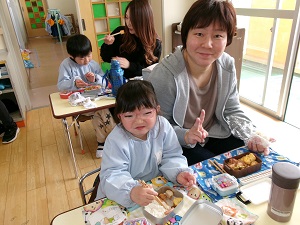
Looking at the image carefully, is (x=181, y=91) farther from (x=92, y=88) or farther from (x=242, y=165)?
(x=92, y=88)

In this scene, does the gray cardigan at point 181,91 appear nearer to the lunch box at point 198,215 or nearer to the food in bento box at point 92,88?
the lunch box at point 198,215

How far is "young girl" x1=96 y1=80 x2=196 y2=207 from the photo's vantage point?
903mm

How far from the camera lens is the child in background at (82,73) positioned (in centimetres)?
224

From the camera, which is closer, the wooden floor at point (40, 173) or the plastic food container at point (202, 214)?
the plastic food container at point (202, 214)

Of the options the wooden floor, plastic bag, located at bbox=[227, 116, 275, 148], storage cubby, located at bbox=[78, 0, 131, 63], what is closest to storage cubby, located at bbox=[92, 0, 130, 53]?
storage cubby, located at bbox=[78, 0, 131, 63]

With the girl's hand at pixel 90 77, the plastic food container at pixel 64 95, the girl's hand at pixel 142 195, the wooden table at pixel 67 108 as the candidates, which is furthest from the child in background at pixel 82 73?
the girl's hand at pixel 142 195

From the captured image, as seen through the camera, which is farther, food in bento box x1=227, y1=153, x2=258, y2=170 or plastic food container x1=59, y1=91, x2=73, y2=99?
plastic food container x1=59, y1=91, x2=73, y2=99

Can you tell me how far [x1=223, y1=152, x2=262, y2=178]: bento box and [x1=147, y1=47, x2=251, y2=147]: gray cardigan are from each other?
26cm

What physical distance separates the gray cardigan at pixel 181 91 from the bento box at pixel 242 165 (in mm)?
259

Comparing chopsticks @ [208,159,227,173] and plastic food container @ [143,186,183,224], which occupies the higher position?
plastic food container @ [143,186,183,224]

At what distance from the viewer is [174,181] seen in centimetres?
94

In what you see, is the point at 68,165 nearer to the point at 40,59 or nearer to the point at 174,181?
the point at 174,181

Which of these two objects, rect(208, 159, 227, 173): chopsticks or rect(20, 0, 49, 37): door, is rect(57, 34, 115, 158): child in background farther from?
rect(20, 0, 49, 37): door

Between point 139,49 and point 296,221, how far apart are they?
1959mm
